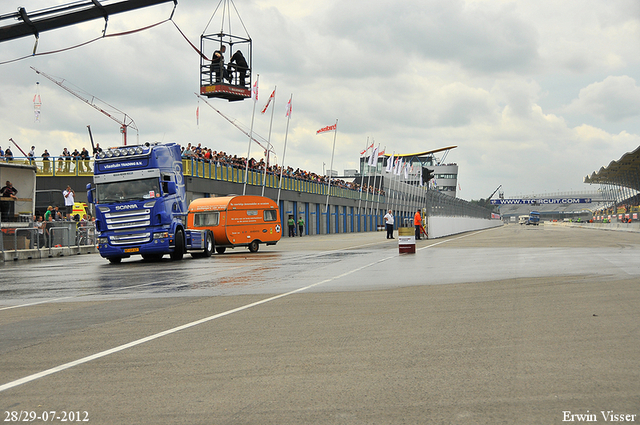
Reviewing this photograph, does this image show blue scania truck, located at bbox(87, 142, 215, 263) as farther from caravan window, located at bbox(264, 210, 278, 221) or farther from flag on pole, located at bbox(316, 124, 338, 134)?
flag on pole, located at bbox(316, 124, 338, 134)

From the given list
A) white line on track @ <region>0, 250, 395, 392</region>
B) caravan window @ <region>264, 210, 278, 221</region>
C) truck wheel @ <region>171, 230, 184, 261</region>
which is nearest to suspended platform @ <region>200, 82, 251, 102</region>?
truck wheel @ <region>171, 230, 184, 261</region>

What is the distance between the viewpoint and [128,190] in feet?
74.7

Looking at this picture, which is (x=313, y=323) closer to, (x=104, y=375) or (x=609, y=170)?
(x=104, y=375)

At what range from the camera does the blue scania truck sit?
22.6 metres

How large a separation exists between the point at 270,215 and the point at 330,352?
2499cm

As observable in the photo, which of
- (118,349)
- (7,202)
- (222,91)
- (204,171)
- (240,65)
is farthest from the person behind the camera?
(204,171)

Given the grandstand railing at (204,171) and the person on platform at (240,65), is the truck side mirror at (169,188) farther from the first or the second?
the grandstand railing at (204,171)

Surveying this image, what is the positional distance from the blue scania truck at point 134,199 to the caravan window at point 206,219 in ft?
20.0

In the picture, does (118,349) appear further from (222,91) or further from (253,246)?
(253,246)

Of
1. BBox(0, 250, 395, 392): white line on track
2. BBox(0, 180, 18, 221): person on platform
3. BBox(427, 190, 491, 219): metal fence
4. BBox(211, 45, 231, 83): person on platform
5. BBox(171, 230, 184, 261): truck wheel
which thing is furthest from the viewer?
BBox(427, 190, 491, 219): metal fence

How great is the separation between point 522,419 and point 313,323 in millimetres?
4221

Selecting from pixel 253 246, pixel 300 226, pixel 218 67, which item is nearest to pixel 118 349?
pixel 218 67

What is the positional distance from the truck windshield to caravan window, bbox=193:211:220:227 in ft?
22.6

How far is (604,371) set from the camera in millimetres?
5496
